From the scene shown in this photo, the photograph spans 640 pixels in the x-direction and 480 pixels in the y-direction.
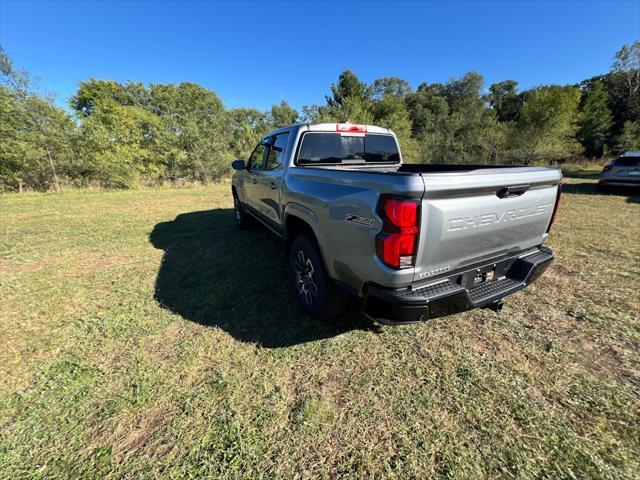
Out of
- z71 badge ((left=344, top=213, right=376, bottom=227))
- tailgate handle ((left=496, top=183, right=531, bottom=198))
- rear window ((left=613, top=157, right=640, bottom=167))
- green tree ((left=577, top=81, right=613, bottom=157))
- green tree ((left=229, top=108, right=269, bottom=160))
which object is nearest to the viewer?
z71 badge ((left=344, top=213, right=376, bottom=227))

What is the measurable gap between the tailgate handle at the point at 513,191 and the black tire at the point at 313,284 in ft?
4.84

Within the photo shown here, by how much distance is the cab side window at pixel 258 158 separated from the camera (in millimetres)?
4367

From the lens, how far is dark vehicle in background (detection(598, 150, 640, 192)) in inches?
→ 356

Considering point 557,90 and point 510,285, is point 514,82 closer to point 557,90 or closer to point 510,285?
point 557,90

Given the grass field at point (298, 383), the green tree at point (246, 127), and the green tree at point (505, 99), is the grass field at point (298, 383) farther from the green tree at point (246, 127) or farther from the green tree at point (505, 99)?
the green tree at point (505, 99)

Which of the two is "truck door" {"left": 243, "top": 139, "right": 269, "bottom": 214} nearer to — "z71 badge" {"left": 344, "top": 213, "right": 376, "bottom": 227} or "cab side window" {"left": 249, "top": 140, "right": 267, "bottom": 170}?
"cab side window" {"left": 249, "top": 140, "right": 267, "bottom": 170}

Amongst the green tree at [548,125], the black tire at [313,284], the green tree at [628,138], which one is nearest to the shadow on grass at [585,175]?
the green tree at [548,125]

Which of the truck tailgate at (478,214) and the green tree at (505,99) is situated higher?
the green tree at (505,99)

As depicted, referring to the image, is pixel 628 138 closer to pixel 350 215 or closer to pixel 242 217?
pixel 242 217

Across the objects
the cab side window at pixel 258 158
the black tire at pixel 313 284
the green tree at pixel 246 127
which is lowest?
the black tire at pixel 313 284

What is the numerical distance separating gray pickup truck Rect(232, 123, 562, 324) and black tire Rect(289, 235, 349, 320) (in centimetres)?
1

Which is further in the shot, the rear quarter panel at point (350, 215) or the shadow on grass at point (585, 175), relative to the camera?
the shadow on grass at point (585, 175)

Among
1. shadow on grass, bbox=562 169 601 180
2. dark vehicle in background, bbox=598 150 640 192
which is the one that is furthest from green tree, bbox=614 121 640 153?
dark vehicle in background, bbox=598 150 640 192

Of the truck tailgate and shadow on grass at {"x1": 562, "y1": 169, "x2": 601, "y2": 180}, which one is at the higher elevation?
the truck tailgate
